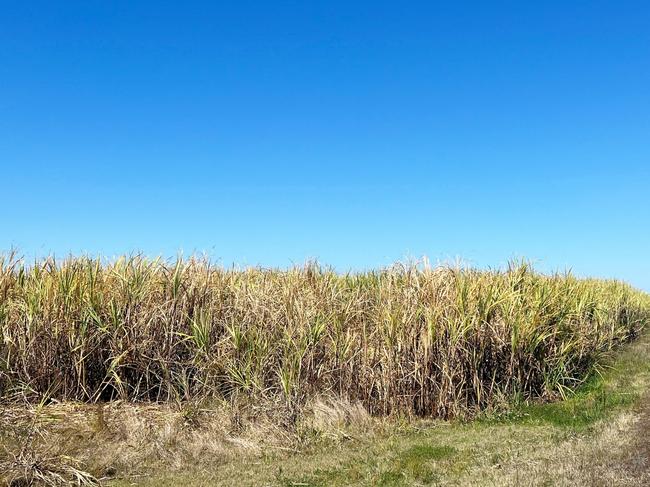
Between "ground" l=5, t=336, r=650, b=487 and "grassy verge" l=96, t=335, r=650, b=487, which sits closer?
"grassy verge" l=96, t=335, r=650, b=487

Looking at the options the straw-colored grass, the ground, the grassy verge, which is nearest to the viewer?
the grassy verge

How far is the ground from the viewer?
7734 mm

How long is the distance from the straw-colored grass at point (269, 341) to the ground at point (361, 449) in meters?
0.66

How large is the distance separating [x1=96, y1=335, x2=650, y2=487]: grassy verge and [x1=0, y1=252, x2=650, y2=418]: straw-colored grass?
86cm

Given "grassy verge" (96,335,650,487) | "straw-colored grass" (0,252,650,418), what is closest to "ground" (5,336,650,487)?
"grassy verge" (96,335,650,487)

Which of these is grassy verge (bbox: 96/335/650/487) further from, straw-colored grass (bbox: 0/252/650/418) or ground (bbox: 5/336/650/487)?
straw-colored grass (bbox: 0/252/650/418)

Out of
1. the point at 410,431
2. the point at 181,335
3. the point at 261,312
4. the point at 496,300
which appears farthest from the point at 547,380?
the point at 181,335

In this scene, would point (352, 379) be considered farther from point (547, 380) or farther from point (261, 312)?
point (547, 380)

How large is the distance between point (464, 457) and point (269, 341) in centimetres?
423

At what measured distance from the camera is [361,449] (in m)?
8.95

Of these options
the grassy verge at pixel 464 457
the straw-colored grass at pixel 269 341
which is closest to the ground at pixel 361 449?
the grassy verge at pixel 464 457

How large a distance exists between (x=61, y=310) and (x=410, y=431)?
665cm

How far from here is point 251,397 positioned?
1023 centimetres

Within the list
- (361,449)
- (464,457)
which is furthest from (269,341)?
(464,457)
